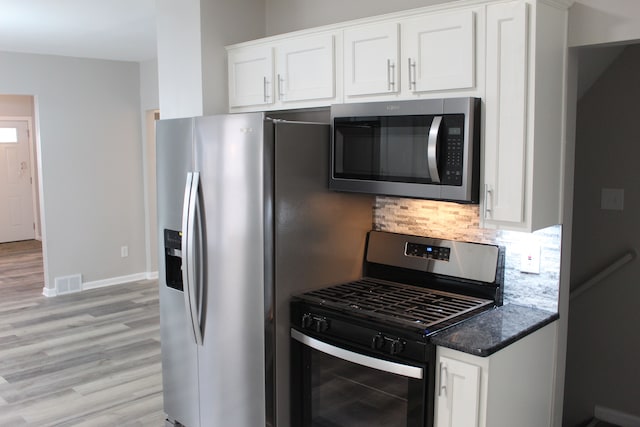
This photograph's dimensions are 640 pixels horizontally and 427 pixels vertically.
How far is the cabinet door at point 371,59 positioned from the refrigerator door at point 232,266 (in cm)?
50

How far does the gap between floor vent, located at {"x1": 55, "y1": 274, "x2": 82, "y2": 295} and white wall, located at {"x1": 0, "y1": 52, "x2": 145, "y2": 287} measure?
62 millimetres

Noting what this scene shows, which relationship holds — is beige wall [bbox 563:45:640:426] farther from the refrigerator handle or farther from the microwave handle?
the refrigerator handle

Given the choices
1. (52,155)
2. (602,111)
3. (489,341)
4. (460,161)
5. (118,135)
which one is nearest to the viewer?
(489,341)

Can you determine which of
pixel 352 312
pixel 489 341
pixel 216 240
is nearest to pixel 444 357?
pixel 489 341

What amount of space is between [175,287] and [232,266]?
57 centimetres

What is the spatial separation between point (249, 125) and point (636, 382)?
8.43ft

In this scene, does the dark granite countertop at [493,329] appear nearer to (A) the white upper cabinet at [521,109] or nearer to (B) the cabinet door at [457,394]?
(B) the cabinet door at [457,394]

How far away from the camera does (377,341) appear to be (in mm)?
2307

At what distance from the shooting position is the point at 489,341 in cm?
214

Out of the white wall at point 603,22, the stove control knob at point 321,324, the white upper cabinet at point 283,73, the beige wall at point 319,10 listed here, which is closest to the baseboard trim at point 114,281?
the white upper cabinet at point 283,73

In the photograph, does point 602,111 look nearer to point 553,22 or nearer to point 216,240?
point 553,22

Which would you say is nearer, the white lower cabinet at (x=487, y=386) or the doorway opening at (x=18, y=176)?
A: the white lower cabinet at (x=487, y=386)

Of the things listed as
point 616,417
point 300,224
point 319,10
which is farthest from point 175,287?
point 616,417

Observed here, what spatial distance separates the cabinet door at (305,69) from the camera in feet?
9.30
